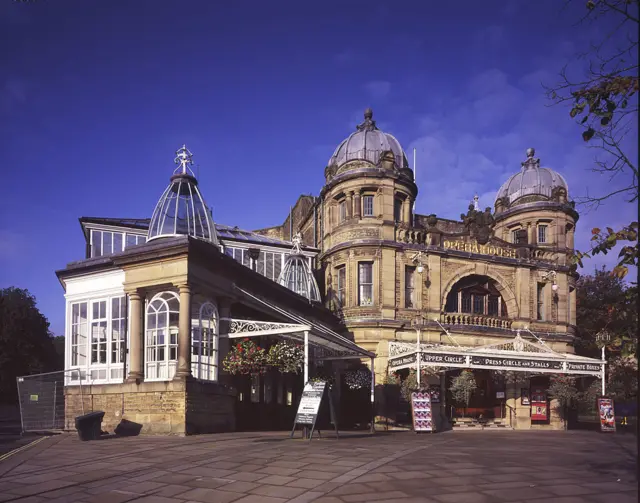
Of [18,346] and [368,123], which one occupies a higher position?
[368,123]

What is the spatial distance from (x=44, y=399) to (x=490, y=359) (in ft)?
54.7

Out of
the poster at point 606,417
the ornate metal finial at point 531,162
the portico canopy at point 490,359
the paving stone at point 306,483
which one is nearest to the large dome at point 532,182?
the ornate metal finial at point 531,162

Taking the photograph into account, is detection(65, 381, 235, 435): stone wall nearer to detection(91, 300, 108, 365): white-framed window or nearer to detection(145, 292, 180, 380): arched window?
detection(145, 292, 180, 380): arched window

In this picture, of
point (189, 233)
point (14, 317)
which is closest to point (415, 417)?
point (189, 233)

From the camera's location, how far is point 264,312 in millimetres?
21016

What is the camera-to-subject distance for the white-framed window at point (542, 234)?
1298 inches

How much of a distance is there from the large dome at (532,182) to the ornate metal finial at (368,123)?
9.49m

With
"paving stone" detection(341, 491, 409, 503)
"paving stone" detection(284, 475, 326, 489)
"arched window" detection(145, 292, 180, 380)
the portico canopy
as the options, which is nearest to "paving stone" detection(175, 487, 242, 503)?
"paving stone" detection(284, 475, 326, 489)

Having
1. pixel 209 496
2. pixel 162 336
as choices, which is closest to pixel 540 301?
pixel 162 336

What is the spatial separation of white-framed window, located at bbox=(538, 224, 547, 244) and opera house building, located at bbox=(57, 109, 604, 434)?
0.12m

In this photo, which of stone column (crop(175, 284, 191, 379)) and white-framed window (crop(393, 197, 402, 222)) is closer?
stone column (crop(175, 284, 191, 379))

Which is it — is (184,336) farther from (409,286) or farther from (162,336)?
(409,286)

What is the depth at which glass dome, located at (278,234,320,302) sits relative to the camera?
91.9 feet

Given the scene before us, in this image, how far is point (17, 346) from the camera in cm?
4222
